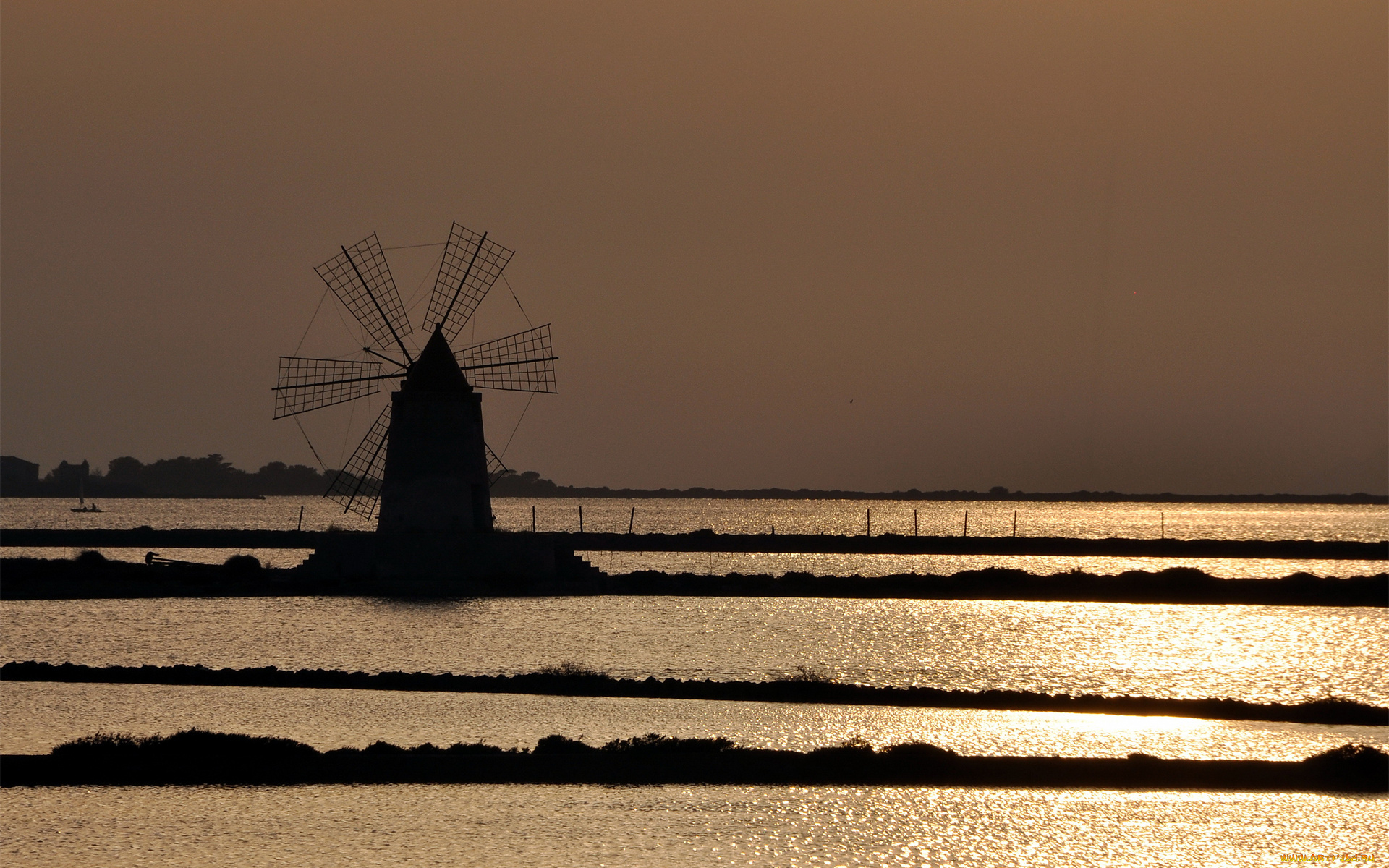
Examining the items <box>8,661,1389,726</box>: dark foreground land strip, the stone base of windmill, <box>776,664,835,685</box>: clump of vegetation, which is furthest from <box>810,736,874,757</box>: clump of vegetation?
the stone base of windmill

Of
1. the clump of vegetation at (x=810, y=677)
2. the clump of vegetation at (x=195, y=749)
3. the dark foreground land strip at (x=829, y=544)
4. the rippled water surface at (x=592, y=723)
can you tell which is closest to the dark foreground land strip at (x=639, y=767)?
the clump of vegetation at (x=195, y=749)

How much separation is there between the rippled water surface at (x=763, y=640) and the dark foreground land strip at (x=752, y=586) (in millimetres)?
960

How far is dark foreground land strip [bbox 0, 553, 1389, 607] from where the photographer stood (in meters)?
30.6

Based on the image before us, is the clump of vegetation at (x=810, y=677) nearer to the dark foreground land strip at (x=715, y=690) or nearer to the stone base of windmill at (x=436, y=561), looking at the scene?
the dark foreground land strip at (x=715, y=690)

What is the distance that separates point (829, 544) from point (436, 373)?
92.4ft

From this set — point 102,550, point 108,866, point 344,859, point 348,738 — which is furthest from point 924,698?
point 102,550

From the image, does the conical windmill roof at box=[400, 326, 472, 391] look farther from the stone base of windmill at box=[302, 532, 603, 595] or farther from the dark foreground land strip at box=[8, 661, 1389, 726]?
the dark foreground land strip at box=[8, 661, 1389, 726]

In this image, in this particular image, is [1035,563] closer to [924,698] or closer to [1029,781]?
[924,698]

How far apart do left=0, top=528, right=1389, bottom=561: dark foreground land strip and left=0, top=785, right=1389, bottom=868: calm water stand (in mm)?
40048

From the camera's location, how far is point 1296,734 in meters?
13.6

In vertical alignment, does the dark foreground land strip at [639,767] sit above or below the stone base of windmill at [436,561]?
below

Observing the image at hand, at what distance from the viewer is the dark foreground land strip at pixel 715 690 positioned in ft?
48.7

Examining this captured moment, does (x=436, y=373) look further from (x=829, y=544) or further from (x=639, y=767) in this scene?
(x=829, y=544)

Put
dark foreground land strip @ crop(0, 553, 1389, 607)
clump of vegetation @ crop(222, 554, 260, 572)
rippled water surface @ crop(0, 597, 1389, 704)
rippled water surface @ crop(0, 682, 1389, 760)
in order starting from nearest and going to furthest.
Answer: rippled water surface @ crop(0, 682, 1389, 760) → rippled water surface @ crop(0, 597, 1389, 704) → dark foreground land strip @ crop(0, 553, 1389, 607) → clump of vegetation @ crop(222, 554, 260, 572)
